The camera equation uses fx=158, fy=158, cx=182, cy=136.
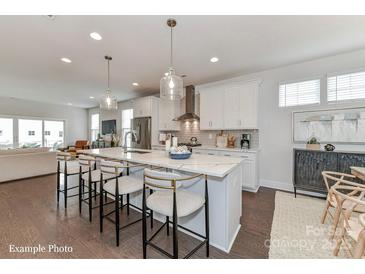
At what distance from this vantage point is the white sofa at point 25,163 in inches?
156

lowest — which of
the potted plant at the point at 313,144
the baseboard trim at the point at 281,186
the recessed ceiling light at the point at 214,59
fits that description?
the baseboard trim at the point at 281,186

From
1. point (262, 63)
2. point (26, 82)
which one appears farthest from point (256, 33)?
point (26, 82)

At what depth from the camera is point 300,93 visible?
11.1 ft

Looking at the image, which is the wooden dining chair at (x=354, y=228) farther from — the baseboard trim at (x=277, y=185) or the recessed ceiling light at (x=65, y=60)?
the recessed ceiling light at (x=65, y=60)

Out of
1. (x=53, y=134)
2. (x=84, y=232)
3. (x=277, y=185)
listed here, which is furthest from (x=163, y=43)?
(x=53, y=134)

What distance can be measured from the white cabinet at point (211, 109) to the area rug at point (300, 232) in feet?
7.17

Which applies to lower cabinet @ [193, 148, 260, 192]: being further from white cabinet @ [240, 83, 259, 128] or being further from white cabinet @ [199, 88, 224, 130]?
white cabinet @ [199, 88, 224, 130]

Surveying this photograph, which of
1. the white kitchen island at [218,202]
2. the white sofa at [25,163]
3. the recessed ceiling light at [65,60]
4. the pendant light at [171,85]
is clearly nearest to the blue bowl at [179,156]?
the white kitchen island at [218,202]

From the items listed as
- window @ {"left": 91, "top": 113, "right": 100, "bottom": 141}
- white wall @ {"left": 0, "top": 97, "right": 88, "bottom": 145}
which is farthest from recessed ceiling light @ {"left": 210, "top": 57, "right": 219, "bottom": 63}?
white wall @ {"left": 0, "top": 97, "right": 88, "bottom": 145}

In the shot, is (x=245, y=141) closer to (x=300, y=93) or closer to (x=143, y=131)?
(x=300, y=93)

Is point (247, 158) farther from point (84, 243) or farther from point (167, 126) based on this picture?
point (84, 243)

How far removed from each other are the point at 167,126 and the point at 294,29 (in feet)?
12.4

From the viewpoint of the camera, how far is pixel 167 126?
5133mm

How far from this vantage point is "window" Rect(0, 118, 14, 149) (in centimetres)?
670
